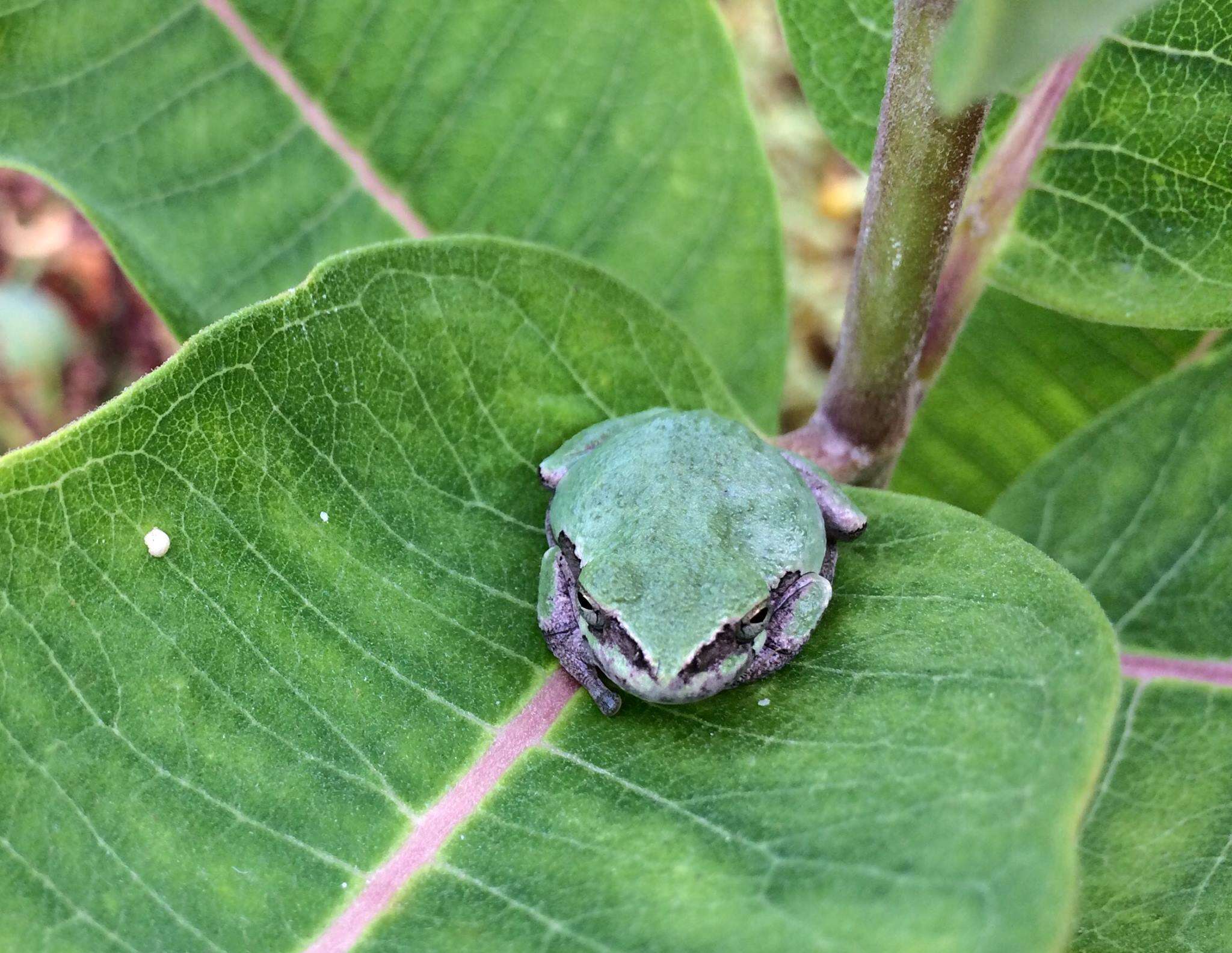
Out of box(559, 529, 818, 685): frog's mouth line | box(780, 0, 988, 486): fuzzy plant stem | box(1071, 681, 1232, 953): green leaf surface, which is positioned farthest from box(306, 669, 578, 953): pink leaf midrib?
box(1071, 681, 1232, 953): green leaf surface

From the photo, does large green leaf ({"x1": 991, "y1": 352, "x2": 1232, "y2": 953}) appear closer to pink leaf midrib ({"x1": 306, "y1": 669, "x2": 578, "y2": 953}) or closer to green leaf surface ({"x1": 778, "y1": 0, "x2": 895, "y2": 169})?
green leaf surface ({"x1": 778, "y1": 0, "x2": 895, "y2": 169})

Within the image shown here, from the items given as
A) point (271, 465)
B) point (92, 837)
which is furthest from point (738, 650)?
point (92, 837)

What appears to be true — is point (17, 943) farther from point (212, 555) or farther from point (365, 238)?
point (365, 238)


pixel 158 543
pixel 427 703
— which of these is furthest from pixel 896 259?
Answer: pixel 158 543

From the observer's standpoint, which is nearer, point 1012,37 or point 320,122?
point 1012,37

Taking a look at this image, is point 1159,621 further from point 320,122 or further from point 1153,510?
point 320,122
